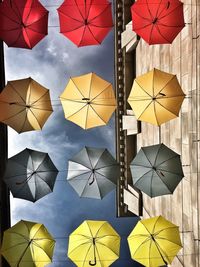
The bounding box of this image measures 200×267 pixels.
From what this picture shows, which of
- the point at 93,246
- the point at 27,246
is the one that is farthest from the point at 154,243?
the point at 27,246

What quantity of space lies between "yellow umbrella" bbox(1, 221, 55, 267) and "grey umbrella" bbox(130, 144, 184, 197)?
5.08m

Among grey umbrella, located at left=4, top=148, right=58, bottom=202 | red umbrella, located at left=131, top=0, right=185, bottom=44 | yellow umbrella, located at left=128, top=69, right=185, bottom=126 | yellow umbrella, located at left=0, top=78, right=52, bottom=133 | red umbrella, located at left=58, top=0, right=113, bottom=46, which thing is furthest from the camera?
grey umbrella, located at left=4, top=148, right=58, bottom=202

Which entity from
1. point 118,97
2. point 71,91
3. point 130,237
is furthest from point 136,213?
point 71,91

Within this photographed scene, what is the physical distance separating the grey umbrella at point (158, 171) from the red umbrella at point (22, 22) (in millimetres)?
7431

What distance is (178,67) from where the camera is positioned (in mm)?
20984

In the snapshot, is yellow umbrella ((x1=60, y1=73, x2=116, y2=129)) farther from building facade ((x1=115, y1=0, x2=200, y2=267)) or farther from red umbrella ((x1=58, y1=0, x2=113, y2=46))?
building facade ((x1=115, y1=0, x2=200, y2=267))

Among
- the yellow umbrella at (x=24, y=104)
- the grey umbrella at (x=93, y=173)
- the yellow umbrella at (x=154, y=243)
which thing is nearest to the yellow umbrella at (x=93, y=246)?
the yellow umbrella at (x=154, y=243)

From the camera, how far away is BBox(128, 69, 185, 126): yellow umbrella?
723 inches

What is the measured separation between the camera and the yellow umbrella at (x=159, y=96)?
60.2 ft

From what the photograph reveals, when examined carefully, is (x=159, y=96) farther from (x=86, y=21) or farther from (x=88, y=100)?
(x=86, y=21)

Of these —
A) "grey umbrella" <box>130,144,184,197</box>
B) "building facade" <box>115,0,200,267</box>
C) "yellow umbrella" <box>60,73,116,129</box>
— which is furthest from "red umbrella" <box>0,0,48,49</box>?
"grey umbrella" <box>130,144,184,197</box>

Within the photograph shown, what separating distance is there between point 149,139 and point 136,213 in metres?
6.13

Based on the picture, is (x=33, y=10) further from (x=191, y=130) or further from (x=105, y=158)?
(x=191, y=130)

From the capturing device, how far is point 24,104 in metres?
18.6
